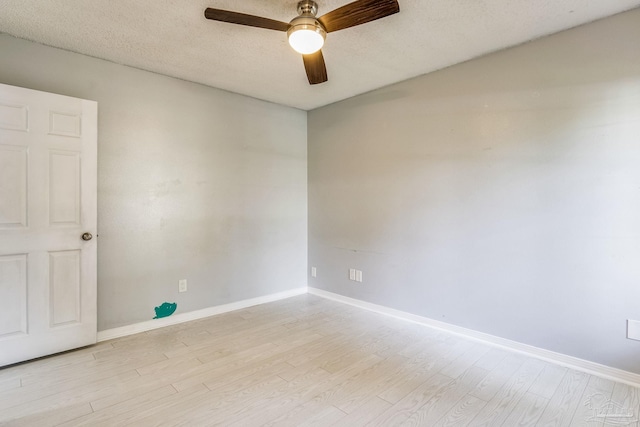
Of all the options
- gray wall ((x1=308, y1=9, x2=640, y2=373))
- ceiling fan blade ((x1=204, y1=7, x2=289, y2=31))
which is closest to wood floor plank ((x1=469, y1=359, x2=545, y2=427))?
gray wall ((x1=308, y1=9, x2=640, y2=373))

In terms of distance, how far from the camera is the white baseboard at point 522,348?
2.09 meters

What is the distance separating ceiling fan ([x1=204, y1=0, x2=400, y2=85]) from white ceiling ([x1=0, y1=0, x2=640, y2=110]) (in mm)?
211

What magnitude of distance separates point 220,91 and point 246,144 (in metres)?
0.62

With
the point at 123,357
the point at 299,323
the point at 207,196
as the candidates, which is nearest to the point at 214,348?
the point at 123,357

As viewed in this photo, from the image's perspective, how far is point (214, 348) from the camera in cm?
258

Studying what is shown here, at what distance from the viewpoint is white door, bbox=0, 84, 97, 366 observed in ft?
7.32

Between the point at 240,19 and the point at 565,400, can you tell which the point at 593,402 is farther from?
the point at 240,19


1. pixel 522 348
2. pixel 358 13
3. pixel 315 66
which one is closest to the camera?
pixel 358 13

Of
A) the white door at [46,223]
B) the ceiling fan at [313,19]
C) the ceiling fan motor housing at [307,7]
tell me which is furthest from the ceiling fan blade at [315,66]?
the white door at [46,223]

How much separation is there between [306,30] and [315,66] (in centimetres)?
39

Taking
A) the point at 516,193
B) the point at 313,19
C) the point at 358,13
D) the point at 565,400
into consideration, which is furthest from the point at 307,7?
the point at 565,400

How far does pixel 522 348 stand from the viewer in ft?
8.13

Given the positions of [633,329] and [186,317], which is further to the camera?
[186,317]

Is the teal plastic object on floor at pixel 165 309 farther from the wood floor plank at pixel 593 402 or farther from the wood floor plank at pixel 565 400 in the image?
the wood floor plank at pixel 593 402
